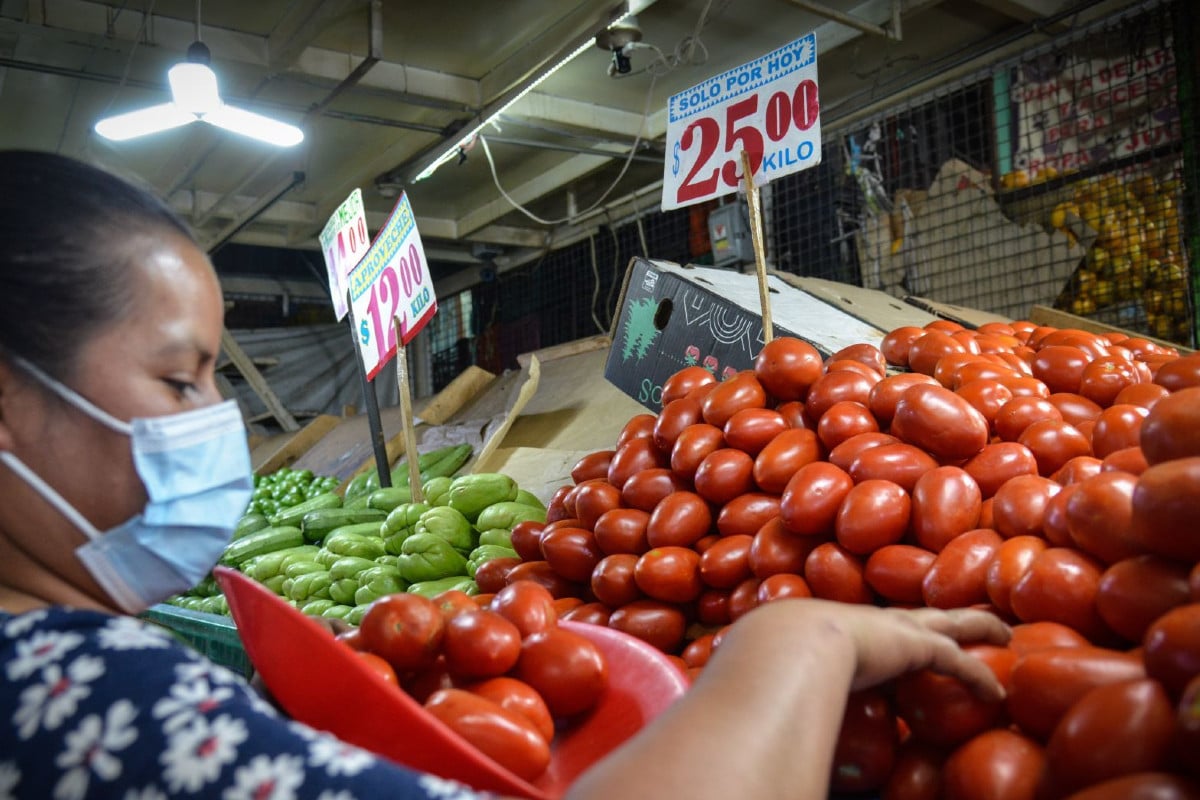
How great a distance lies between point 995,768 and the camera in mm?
912

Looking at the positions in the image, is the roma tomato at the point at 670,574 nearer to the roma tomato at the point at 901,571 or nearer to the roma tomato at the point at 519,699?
the roma tomato at the point at 901,571

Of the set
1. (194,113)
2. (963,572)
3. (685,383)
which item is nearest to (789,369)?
(685,383)

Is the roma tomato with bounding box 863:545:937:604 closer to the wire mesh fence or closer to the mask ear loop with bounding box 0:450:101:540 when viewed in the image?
the mask ear loop with bounding box 0:450:101:540

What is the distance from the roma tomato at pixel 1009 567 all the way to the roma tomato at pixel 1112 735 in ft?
1.29

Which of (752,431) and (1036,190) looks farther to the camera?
(1036,190)

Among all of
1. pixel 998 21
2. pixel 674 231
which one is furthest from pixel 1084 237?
pixel 674 231

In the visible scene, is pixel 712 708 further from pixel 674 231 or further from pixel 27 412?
pixel 674 231

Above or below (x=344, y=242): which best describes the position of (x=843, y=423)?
below

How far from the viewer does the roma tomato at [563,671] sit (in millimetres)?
1220

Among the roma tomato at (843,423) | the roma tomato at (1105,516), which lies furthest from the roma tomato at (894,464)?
the roma tomato at (1105,516)

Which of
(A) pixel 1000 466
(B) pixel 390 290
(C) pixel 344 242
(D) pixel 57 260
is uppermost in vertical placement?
(C) pixel 344 242

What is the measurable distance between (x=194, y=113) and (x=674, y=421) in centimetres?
438

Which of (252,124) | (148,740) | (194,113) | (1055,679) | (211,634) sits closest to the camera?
(148,740)

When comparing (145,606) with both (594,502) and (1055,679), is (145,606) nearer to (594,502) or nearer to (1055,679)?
(1055,679)
